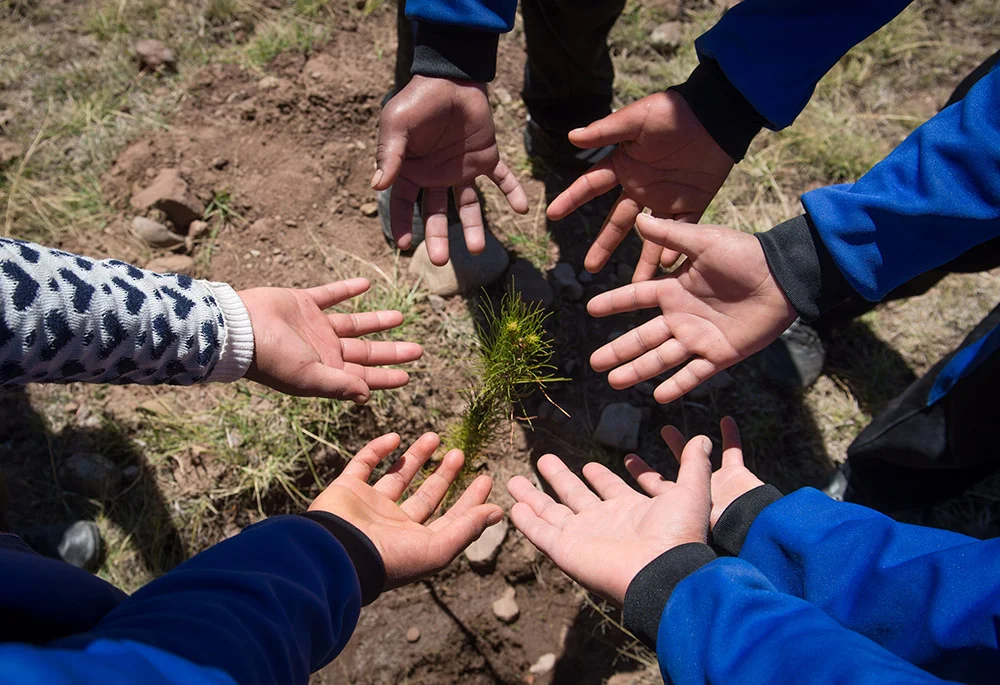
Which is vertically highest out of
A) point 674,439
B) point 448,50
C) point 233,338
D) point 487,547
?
point 448,50

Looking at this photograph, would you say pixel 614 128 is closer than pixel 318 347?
No

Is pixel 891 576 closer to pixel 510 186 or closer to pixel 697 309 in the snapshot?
pixel 697 309

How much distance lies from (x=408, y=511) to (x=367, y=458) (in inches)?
7.0

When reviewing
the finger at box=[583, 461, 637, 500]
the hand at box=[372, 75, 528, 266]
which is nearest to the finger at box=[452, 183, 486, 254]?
the hand at box=[372, 75, 528, 266]

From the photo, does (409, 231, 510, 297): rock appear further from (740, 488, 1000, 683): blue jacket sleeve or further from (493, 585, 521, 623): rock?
(740, 488, 1000, 683): blue jacket sleeve

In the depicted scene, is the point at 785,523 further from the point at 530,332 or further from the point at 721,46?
the point at 721,46

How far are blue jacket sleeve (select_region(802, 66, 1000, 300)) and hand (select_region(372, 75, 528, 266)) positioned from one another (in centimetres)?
82

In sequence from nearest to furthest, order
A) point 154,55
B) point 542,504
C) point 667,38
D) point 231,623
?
1. point 231,623
2. point 542,504
3. point 154,55
4. point 667,38

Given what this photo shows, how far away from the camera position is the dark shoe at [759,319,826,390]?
217cm

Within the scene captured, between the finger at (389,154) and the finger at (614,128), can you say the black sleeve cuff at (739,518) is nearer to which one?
the finger at (614,128)

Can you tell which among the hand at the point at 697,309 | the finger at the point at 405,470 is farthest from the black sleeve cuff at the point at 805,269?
the finger at the point at 405,470

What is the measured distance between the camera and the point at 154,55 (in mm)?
2418

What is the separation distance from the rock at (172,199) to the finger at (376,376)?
3.33ft

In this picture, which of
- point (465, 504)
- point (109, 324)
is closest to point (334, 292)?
point (109, 324)
